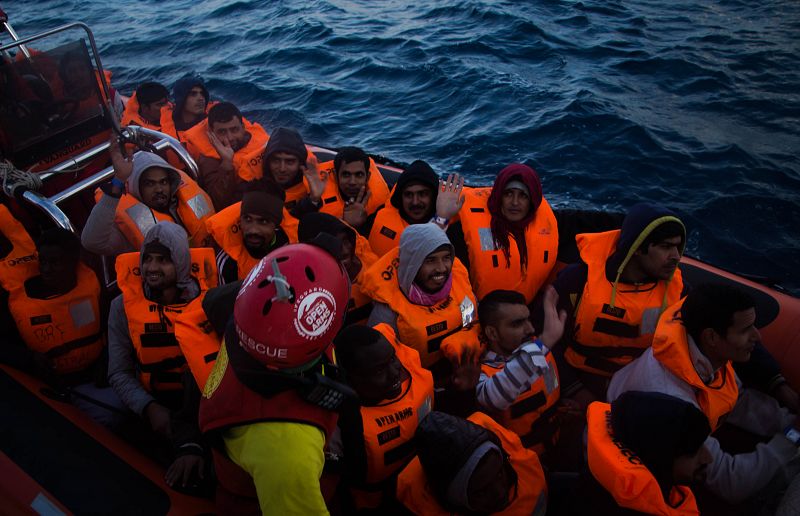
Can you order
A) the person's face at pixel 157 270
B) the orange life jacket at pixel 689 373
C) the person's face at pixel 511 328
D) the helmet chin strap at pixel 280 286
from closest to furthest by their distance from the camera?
the helmet chin strap at pixel 280 286
the orange life jacket at pixel 689 373
the person's face at pixel 511 328
the person's face at pixel 157 270

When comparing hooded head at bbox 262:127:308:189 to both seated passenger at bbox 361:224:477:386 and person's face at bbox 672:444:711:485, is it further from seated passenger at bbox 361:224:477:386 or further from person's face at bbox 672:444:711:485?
person's face at bbox 672:444:711:485

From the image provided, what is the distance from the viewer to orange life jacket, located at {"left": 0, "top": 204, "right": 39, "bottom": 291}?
3.09 m

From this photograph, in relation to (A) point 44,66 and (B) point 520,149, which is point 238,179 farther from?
(B) point 520,149

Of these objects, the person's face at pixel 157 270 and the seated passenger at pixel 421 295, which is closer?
the person's face at pixel 157 270

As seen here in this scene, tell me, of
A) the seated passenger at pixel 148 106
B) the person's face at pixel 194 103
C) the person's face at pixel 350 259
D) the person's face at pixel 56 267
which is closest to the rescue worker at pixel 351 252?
the person's face at pixel 350 259

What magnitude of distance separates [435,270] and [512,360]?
2.18 feet

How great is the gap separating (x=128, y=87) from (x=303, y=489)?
33.9 feet

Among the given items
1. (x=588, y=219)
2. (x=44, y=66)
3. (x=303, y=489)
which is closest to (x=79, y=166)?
(x=44, y=66)

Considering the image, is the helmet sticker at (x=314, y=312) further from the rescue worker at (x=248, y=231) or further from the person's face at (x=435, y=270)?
the rescue worker at (x=248, y=231)

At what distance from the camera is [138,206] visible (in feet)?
11.5

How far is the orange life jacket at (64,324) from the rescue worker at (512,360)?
7.61ft

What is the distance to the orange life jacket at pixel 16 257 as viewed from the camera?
3.09m

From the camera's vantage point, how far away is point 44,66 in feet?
12.3

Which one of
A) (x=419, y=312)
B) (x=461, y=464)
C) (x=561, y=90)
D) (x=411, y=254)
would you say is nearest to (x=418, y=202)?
(x=411, y=254)
